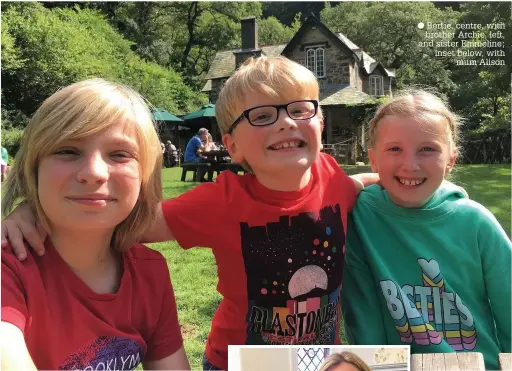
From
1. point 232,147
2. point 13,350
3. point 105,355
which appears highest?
point 232,147

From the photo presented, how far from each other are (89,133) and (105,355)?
2.00 ft

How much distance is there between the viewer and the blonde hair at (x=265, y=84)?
161 cm

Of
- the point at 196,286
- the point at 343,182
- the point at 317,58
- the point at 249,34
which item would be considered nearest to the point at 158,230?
the point at 343,182

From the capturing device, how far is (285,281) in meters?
1.62

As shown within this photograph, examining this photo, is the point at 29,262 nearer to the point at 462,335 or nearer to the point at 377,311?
the point at 377,311

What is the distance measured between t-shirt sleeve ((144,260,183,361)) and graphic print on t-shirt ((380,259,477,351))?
786 millimetres

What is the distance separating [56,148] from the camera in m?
1.30

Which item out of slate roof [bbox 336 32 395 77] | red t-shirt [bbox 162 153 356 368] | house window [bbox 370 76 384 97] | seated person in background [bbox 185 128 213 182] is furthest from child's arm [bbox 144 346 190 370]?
house window [bbox 370 76 384 97]

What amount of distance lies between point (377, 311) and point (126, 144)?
1102 mm

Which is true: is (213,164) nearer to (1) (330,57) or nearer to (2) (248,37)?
(2) (248,37)

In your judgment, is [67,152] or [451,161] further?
[451,161]

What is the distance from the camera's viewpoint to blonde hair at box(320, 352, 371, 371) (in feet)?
3.58

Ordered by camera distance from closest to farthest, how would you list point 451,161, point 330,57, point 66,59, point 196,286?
point 451,161, point 196,286, point 66,59, point 330,57

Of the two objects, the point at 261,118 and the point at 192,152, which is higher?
the point at 261,118
